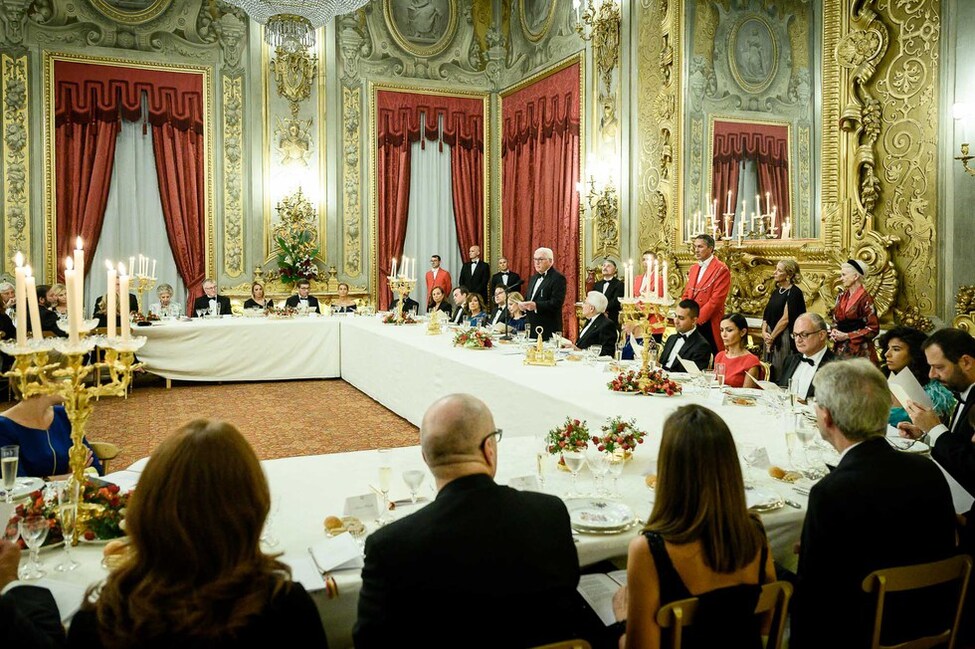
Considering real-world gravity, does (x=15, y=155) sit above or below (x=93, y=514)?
above

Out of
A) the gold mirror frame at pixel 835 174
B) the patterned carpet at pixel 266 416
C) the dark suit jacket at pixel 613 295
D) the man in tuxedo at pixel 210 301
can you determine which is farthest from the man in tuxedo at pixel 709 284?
the man in tuxedo at pixel 210 301

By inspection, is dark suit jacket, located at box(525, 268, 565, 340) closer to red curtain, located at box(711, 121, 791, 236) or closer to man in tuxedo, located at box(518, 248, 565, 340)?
man in tuxedo, located at box(518, 248, 565, 340)

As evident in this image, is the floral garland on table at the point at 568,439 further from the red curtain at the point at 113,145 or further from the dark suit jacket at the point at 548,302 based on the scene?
the red curtain at the point at 113,145

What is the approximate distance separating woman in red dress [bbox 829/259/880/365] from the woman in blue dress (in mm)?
5034

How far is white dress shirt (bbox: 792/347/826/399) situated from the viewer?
4.64 m

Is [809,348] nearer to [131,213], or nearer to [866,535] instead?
[866,535]

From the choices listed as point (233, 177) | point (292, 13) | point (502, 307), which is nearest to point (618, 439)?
point (502, 307)

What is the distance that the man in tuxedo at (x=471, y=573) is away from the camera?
5.66ft

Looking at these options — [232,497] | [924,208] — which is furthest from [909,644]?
[924,208]

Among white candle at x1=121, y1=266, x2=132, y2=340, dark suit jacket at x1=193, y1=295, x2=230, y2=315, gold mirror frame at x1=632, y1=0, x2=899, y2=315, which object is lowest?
dark suit jacket at x1=193, y1=295, x2=230, y2=315

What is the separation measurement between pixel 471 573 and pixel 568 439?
1287mm

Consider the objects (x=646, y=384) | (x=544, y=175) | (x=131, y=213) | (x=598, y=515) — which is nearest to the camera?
(x=598, y=515)

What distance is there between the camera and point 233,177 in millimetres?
11445

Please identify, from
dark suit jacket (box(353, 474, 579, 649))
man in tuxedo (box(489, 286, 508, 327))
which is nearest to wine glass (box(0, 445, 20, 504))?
dark suit jacket (box(353, 474, 579, 649))
